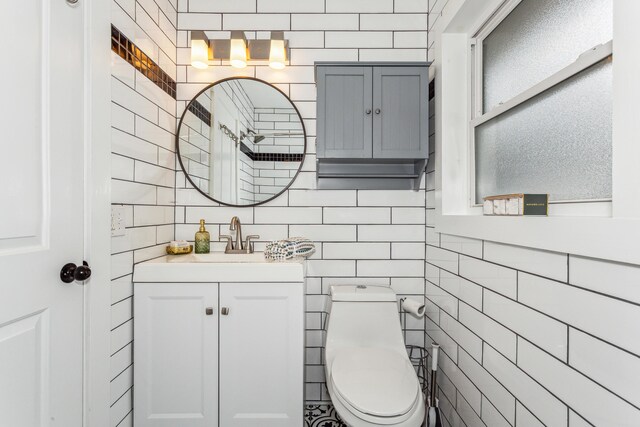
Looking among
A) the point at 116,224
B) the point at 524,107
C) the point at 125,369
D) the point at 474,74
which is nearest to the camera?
the point at 524,107

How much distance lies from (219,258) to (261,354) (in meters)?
0.54

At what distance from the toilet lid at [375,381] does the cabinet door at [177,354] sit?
2.02ft

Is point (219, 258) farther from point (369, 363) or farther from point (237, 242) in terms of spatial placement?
point (369, 363)

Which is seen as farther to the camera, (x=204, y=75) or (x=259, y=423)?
(x=204, y=75)

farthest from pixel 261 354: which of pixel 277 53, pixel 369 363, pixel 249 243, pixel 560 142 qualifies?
pixel 277 53

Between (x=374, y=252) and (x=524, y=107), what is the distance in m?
1.11

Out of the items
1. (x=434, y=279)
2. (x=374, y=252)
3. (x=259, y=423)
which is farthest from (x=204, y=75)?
(x=259, y=423)

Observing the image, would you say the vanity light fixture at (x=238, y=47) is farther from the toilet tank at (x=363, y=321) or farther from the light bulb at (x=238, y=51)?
the toilet tank at (x=363, y=321)

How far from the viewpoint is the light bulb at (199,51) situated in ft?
6.48

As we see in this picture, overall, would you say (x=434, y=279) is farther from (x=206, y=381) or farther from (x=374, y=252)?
(x=206, y=381)

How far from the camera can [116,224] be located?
4.72 feet

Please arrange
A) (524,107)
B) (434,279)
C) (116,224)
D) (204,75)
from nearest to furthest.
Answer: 1. (524,107)
2. (116,224)
3. (434,279)
4. (204,75)

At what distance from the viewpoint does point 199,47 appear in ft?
6.49

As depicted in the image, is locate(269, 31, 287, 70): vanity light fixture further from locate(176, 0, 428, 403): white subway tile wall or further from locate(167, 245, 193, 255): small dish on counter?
locate(167, 245, 193, 255): small dish on counter
